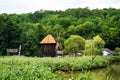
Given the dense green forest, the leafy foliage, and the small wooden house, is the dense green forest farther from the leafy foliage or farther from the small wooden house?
the small wooden house

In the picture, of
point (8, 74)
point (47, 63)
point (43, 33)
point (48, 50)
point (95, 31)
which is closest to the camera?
point (8, 74)

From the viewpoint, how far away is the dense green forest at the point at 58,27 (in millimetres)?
46938

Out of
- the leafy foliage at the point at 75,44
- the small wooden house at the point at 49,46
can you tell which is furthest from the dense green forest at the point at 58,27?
the small wooden house at the point at 49,46

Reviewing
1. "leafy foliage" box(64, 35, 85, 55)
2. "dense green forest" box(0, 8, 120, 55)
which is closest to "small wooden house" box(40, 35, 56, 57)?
"dense green forest" box(0, 8, 120, 55)

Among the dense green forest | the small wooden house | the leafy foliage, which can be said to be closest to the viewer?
the small wooden house

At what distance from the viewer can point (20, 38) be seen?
47.7 metres

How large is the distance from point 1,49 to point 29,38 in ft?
14.9

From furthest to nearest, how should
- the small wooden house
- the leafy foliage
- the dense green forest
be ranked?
the leafy foliage < the dense green forest < the small wooden house

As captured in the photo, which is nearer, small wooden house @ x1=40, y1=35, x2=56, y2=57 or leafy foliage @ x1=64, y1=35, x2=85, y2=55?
small wooden house @ x1=40, y1=35, x2=56, y2=57

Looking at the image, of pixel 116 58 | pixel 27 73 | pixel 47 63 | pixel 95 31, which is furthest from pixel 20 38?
pixel 27 73

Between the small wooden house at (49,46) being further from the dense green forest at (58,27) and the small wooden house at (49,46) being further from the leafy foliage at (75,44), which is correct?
the leafy foliage at (75,44)

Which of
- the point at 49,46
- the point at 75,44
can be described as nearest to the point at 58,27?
the point at 75,44

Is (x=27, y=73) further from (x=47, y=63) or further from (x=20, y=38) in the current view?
(x=20, y=38)

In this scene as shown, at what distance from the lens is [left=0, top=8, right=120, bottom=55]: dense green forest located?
154 ft
